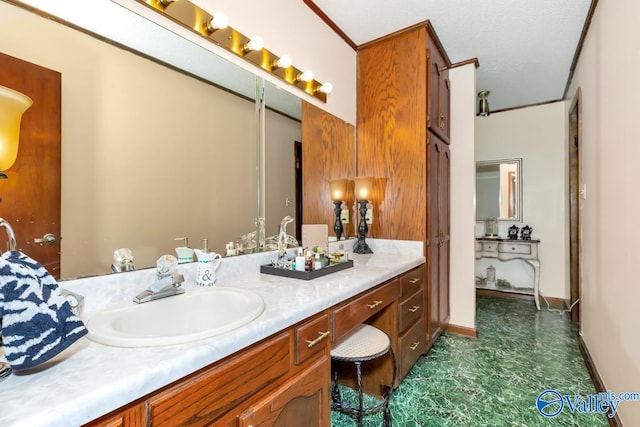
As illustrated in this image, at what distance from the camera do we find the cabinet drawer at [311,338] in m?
0.95

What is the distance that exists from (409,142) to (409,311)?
3.94 feet

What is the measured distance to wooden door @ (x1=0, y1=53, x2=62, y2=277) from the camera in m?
0.85

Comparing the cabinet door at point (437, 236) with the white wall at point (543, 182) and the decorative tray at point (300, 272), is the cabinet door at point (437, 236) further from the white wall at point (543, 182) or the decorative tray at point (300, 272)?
the white wall at point (543, 182)

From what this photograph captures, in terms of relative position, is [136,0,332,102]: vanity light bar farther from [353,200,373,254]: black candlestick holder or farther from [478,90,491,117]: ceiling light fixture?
[478,90,491,117]: ceiling light fixture

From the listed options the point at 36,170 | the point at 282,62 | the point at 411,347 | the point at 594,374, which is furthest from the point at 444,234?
the point at 36,170

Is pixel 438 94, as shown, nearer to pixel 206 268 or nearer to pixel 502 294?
pixel 206 268

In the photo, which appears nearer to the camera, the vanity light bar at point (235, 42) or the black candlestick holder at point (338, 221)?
the vanity light bar at point (235, 42)

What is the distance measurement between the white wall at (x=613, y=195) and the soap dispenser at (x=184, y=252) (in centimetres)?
188

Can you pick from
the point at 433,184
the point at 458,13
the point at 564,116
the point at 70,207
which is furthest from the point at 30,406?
the point at 564,116

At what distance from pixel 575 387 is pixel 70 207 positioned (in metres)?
2.79

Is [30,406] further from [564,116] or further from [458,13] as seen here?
[564,116]

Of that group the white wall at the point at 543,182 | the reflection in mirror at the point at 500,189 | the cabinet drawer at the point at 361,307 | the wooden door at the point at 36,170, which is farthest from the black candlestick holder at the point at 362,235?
the white wall at the point at 543,182

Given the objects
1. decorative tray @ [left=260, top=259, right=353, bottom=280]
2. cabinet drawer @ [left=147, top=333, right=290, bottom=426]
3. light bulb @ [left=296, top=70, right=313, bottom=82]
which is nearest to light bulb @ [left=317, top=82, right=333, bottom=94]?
light bulb @ [left=296, top=70, right=313, bottom=82]

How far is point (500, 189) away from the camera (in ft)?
12.5
